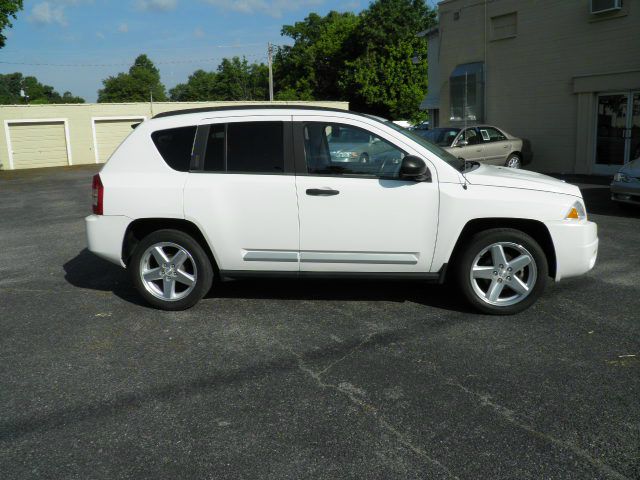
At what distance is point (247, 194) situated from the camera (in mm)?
5039

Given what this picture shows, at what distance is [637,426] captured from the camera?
3.20 meters

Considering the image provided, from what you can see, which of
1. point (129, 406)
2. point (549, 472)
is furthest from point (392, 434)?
point (129, 406)

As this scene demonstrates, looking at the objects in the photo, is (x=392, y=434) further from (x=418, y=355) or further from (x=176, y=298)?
(x=176, y=298)

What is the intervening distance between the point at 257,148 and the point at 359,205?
1046 millimetres

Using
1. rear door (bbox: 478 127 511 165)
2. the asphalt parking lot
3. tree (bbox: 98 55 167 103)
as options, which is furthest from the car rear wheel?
tree (bbox: 98 55 167 103)

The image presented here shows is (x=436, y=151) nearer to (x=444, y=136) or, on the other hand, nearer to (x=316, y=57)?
(x=444, y=136)

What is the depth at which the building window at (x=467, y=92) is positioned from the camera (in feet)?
67.2

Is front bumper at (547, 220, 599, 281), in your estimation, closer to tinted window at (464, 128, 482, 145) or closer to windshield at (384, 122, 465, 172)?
windshield at (384, 122, 465, 172)

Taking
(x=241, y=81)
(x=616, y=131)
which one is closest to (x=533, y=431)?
(x=616, y=131)

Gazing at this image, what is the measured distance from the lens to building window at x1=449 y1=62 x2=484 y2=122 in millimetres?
20484

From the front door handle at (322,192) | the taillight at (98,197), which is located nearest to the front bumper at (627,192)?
the front door handle at (322,192)

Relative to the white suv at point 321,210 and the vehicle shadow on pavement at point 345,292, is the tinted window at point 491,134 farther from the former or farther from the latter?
the white suv at point 321,210

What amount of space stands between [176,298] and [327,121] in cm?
209

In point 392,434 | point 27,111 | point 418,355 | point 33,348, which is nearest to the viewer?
point 392,434
